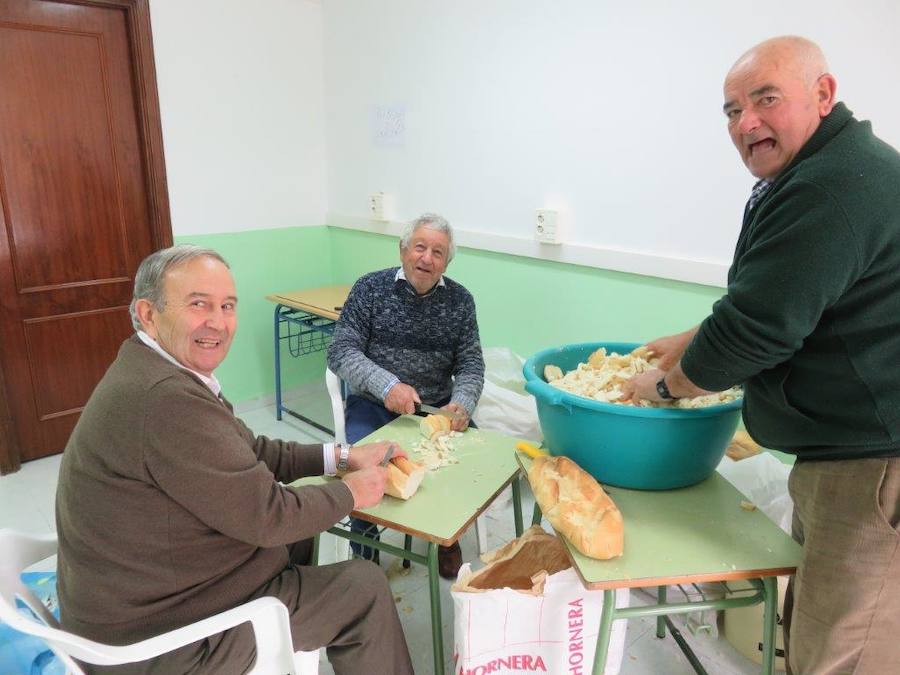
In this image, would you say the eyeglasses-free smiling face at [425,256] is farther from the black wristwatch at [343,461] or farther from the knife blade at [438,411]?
the black wristwatch at [343,461]

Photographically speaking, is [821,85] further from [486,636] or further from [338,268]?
[338,268]

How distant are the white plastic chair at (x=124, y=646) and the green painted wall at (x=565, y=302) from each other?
5.73ft

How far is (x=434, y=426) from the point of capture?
1.73 metres

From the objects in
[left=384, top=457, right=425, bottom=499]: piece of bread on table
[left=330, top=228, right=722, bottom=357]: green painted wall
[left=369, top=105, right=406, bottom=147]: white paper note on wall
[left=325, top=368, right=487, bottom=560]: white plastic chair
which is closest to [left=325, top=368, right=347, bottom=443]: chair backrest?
[left=325, top=368, right=487, bottom=560]: white plastic chair

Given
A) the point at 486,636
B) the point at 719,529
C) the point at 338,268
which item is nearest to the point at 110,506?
the point at 486,636

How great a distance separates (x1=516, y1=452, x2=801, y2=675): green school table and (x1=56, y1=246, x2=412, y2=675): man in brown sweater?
1.77 feet

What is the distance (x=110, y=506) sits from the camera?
113cm

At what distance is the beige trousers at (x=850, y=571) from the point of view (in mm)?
1045

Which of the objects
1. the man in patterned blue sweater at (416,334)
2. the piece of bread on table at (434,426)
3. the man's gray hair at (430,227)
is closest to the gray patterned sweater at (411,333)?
the man in patterned blue sweater at (416,334)

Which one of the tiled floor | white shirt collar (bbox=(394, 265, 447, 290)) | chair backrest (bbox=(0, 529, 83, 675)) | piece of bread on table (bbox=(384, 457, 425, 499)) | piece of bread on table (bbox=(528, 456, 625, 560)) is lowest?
the tiled floor

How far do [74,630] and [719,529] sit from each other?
53.1 inches

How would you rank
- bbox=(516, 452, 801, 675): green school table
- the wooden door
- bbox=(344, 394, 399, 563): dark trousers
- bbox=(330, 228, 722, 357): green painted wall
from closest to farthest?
bbox=(516, 452, 801, 675): green school table < bbox=(344, 394, 399, 563): dark trousers < bbox=(330, 228, 722, 357): green painted wall < the wooden door

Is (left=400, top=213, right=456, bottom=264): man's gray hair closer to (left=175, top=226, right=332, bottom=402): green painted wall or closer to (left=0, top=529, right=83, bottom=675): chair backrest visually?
(left=0, top=529, right=83, bottom=675): chair backrest

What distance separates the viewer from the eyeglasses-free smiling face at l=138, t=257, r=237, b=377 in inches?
48.8
